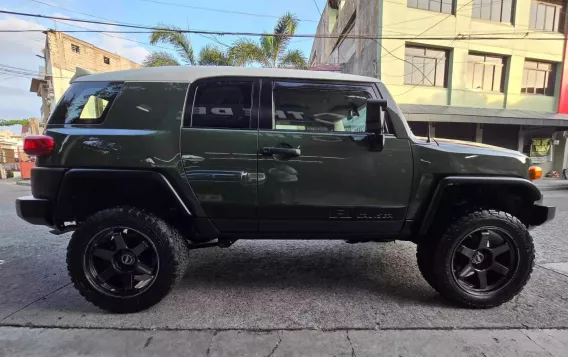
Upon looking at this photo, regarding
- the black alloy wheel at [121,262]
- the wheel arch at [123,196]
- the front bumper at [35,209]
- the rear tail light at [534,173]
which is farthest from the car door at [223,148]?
the rear tail light at [534,173]

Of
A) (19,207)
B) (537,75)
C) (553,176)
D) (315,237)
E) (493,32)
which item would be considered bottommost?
(553,176)

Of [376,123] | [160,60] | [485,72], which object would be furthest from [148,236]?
[485,72]

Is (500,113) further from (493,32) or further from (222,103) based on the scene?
(222,103)

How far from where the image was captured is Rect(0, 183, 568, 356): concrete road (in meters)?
2.36

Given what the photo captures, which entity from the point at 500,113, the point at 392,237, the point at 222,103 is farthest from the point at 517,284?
the point at 500,113

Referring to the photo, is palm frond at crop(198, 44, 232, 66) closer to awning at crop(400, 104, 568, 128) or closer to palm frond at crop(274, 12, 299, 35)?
palm frond at crop(274, 12, 299, 35)

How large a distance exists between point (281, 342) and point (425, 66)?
47.0 ft

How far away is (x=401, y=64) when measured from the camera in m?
A: 13.2

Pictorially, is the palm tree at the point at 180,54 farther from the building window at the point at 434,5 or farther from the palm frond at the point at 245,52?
the building window at the point at 434,5

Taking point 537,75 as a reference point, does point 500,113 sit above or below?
below

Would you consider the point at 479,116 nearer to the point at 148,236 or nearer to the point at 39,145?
the point at 148,236

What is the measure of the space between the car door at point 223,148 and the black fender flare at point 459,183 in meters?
1.46

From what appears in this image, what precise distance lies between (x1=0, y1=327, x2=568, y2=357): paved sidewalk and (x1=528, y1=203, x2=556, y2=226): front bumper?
3.01 feet

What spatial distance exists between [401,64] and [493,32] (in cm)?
465
